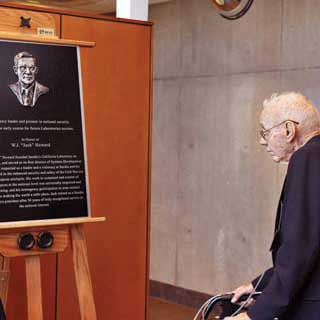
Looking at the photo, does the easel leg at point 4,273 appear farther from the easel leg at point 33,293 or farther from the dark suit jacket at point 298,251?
the dark suit jacket at point 298,251

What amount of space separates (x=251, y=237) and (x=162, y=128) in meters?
1.38

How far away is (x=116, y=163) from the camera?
417cm

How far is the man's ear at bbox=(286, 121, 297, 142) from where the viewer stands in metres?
2.52

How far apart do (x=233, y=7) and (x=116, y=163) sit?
4.87 feet

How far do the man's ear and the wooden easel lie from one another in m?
1.18

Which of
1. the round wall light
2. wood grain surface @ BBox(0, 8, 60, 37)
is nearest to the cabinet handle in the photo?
wood grain surface @ BBox(0, 8, 60, 37)

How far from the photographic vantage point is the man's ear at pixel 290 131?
252 cm

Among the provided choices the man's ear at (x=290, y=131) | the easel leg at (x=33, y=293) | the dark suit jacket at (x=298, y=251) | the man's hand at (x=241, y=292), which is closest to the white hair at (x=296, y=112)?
the man's ear at (x=290, y=131)

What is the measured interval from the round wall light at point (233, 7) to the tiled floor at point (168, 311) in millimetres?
2413

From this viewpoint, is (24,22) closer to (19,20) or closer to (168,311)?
(19,20)

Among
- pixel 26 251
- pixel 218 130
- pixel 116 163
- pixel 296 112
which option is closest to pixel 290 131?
pixel 296 112

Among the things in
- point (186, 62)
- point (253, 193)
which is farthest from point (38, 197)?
point (186, 62)

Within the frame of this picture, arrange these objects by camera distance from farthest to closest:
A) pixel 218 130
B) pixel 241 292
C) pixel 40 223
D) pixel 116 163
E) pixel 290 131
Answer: pixel 218 130 → pixel 116 163 → pixel 40 223 → pixel 241 292 → pixel 290 131

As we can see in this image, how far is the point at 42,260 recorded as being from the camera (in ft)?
12.8
